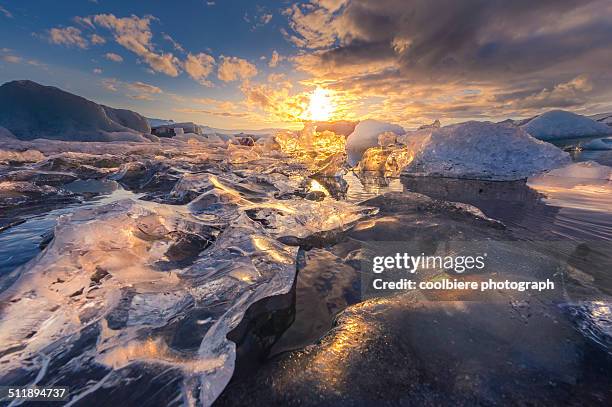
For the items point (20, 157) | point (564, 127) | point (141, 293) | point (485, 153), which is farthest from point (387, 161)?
point (564, 127)

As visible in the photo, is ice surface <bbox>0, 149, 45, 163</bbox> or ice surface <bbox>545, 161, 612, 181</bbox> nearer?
ice surface <bbox>545, 161, 612, 181</bbox>

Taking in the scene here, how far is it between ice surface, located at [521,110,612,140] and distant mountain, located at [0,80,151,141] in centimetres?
5782

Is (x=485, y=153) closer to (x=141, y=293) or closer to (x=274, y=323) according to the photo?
(x=274, y=323)

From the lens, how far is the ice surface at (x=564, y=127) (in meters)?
34.4

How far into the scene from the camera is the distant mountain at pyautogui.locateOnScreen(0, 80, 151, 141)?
39.2 m

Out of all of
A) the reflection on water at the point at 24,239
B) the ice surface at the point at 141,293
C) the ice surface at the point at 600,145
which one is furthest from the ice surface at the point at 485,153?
the ice surface at the point at 600,145

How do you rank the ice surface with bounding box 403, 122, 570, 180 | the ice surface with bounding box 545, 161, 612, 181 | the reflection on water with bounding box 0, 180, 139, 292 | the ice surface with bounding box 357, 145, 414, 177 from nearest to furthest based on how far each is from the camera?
A: the reflection on water with bounding box 0, 180, 139, 292, the ice surface with bounding box 545, 161, 612, 181, the ice surface with bounding box 403, 122, 570, 180, the ice surface with bounding box 357, 145, 414, 177

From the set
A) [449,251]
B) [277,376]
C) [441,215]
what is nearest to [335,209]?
[441,215]

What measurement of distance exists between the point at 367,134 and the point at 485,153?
1308 cm

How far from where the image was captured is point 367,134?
839 inches

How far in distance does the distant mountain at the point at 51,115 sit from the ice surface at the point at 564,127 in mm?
57816

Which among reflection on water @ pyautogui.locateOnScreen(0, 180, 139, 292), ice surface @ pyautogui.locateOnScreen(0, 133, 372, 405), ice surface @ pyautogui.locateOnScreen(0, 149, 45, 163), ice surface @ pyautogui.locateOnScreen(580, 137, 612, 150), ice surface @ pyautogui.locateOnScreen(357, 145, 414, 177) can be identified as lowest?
ice surface @ pyautogui.locateOnScreen(0, 149, 45, 163)

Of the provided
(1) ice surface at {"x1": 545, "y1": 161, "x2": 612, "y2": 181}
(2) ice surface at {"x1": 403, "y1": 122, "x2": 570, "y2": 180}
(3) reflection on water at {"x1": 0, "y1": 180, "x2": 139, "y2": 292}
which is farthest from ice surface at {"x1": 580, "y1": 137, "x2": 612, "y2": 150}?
(3) reflection on water at {"x1": 0, "y1": 180, "x2": 139, "y2": 292}

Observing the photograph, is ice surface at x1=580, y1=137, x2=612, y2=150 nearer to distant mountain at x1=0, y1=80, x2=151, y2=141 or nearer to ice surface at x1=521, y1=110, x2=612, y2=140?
ice surface at x1=521, y1=110, x2=612, y2=140
